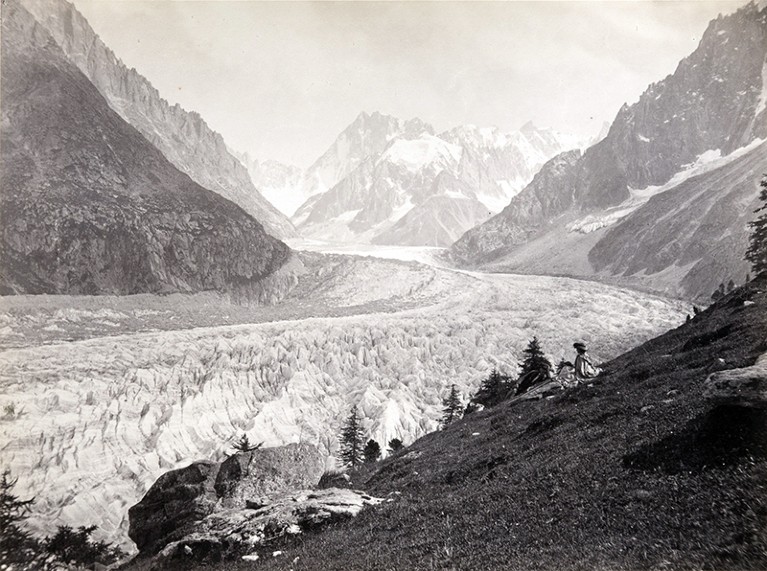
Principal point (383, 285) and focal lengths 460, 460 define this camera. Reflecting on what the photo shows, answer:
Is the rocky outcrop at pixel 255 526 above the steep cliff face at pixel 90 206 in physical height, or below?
below

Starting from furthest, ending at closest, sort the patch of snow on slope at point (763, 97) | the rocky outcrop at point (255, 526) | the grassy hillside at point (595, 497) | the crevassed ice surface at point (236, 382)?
1. the patch of snow on slope at point (763, 97)
2. the crevassed ice surface at point (236, 382)
3. the rocky outcrop at point (255, 526)
4. the grassy hillside at point (595, 497)

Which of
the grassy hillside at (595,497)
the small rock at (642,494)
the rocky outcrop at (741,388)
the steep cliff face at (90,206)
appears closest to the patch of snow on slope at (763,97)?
the steep cliff face at (90,206)

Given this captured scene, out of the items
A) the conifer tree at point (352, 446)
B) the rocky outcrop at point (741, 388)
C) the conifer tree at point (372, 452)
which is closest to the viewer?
the rocky outcrop at point (741, 388)

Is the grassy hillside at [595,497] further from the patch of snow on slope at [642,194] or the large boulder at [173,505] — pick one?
the patch of snow on slope at [642,194]

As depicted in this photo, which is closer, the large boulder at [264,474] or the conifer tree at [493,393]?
the large boulder at [264,474]

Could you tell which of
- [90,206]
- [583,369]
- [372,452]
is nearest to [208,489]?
[583,369]

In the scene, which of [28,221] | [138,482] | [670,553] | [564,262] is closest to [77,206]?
[28,221]

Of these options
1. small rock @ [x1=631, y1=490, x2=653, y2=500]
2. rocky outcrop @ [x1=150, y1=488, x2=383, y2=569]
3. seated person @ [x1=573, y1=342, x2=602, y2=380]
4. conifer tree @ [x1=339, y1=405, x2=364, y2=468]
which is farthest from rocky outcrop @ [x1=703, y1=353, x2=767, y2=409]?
conifer tree @ [x1=339, y1=405, x2=364, y2=468]

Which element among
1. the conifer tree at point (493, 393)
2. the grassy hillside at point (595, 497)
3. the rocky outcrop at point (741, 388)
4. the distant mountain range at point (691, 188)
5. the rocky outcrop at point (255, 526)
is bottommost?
the conifer tree at point (493, 393)
